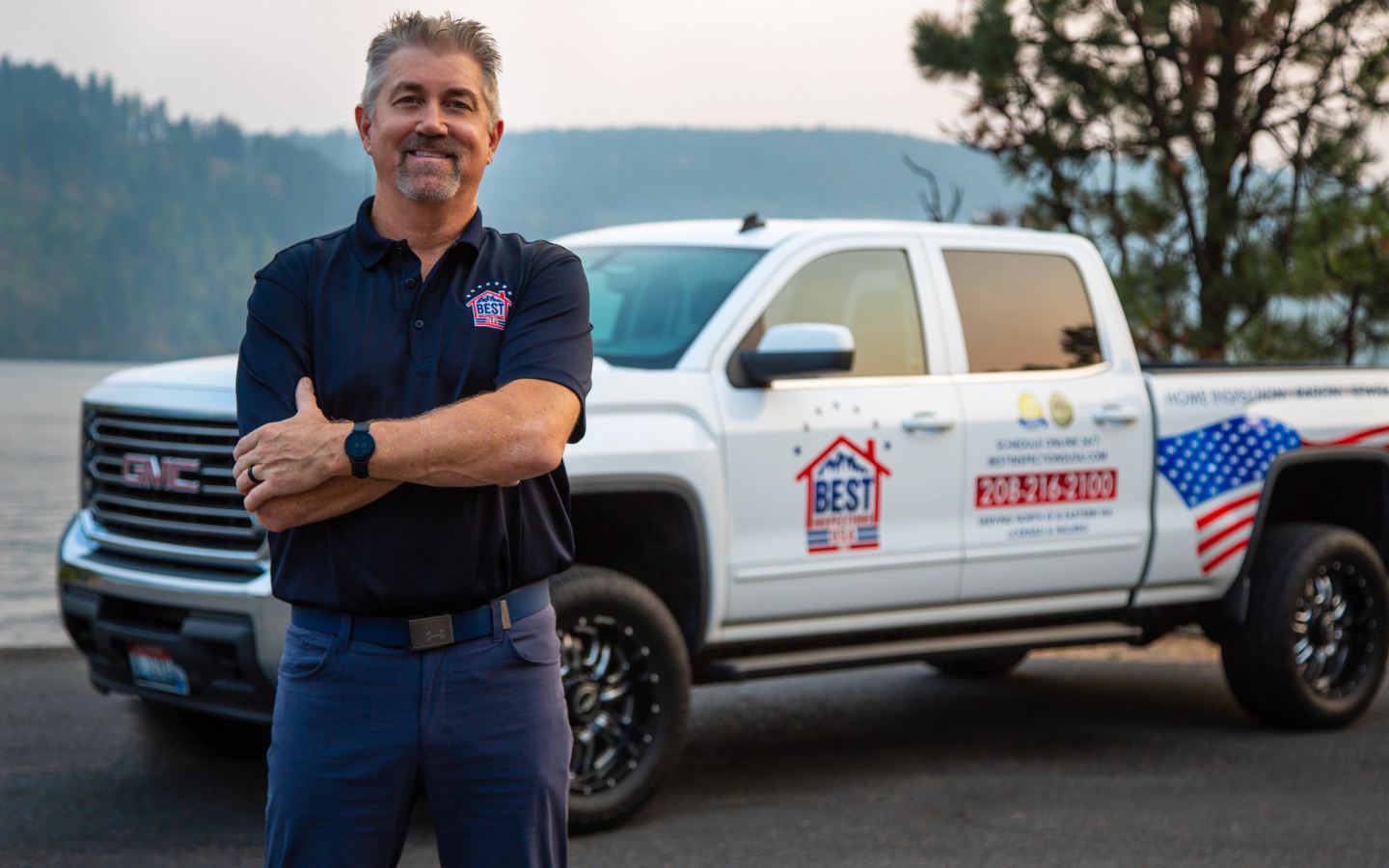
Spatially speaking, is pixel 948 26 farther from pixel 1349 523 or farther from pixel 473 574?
pixel 473 574

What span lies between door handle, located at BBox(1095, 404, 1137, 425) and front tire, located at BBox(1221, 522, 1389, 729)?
3.22 ft

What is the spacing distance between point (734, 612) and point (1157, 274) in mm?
5291

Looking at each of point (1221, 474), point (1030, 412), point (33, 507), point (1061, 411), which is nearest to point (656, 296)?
point (1030, 412)

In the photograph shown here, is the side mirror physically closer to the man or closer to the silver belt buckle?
the man

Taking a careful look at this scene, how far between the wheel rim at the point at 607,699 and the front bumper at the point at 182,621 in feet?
2.97

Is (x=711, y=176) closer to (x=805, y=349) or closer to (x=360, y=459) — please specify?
(x=805, y=349)

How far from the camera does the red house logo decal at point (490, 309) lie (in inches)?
106

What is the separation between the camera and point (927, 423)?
18.3 ft

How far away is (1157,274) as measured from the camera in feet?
31.3

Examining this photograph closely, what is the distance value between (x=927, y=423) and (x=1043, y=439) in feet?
1.93

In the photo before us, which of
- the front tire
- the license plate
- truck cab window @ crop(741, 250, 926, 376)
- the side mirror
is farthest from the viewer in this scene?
the front tire

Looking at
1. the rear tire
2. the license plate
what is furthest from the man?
the rear tire

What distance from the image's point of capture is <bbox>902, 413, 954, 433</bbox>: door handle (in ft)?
18.2

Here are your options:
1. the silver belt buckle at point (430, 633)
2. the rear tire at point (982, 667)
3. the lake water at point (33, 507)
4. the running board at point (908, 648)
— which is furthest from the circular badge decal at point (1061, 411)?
the lake water at point (33, 507)
